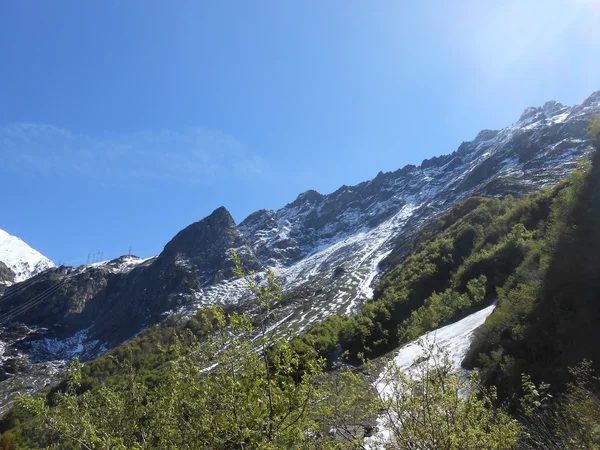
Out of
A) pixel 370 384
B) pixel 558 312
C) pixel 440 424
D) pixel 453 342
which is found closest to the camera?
pixel 440 424

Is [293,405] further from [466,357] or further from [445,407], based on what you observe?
[466,357]

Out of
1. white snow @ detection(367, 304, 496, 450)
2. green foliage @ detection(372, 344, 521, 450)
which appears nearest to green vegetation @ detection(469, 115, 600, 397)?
white snow @ detection(367, 304, 496, 450)

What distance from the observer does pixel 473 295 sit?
157 ft

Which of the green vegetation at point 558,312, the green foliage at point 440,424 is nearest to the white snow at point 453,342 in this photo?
the green vegetation at point 558,312

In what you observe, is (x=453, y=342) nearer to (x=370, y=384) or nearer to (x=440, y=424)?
(x=370, y=384)

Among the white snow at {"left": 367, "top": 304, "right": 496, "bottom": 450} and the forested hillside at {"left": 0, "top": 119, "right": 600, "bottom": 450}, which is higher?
the forested hillside at {"left": 0, "top": 119, "right": 600, "bottom": 450}

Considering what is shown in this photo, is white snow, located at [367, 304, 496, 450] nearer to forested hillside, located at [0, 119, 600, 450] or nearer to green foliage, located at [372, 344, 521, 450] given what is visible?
forested hillside, located at [0, 119, 600, 450]

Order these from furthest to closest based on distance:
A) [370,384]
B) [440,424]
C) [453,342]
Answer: [453,342], [370,384], [440,424]

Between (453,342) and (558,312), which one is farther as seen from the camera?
(453,342)

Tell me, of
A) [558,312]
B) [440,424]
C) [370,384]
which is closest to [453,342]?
[558,312]

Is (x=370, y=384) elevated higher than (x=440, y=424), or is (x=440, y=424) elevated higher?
(x=370, y=384)

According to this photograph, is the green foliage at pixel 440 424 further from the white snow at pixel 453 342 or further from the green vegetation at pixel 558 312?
the white snow at pixel 453 342

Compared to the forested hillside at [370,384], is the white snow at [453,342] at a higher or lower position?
lower

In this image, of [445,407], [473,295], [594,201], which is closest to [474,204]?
[473,295]
